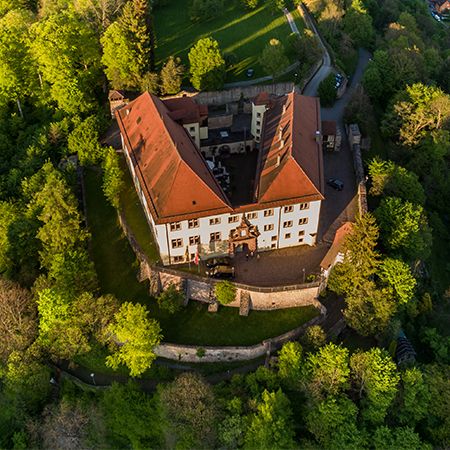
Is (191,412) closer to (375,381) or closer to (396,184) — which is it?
(375,381)

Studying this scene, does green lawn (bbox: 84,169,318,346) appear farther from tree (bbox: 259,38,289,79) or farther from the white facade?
tree (bbox: 259,38,289,79)

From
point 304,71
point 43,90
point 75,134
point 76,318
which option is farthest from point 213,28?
point 76,318

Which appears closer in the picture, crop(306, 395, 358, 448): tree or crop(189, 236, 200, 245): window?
crop(306, 395, 358, 448): tree

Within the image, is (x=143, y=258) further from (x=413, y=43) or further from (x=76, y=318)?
(x=413, y=43)

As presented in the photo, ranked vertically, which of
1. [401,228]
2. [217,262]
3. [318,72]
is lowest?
[217,262]

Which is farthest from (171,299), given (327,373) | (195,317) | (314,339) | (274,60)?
(274,60)

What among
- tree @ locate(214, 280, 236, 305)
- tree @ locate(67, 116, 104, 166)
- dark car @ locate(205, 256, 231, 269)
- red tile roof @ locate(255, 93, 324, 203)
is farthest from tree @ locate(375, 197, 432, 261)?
Answer: tree @ locate(67, 116, 104, 166)
